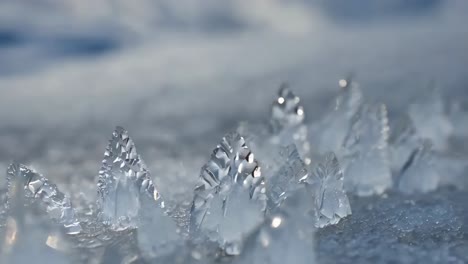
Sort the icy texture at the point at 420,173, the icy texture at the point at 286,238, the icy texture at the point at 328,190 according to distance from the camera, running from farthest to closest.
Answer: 1. the icy texture at the point at 420,173
2. the icy texture at the point at 328,190
3. the icy texture at the point at 286,238

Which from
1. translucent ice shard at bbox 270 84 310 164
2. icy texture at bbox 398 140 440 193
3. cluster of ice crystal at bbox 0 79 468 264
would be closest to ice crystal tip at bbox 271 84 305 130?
translucent ice shard at bbox 270 84 310 164

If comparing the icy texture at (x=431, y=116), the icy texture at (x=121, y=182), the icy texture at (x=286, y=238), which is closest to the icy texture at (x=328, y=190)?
the icy texture at (x=286, y=238)

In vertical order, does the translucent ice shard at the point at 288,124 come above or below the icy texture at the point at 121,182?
above

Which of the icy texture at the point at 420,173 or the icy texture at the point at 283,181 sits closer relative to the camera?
the icy texture at the point at 283,181

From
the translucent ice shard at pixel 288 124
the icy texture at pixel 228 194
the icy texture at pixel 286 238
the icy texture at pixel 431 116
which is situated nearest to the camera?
the icy texture at pixel 286 238

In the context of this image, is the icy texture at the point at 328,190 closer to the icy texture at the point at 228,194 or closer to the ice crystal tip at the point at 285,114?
the icy texture at the point at 228,194

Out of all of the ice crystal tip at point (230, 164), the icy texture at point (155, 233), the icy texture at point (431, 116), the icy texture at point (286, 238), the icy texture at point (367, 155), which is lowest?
the icy texture at point (286, 238)

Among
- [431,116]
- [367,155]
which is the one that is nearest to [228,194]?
[367,155]
